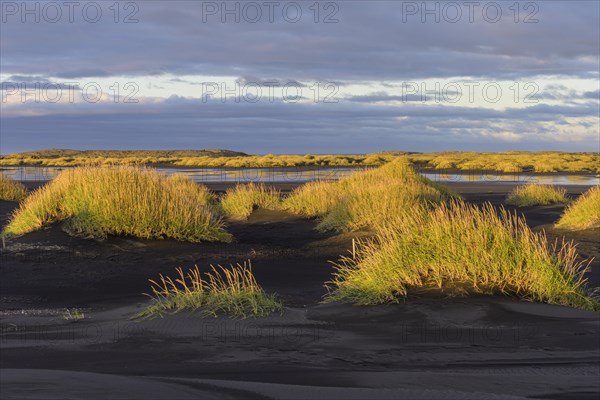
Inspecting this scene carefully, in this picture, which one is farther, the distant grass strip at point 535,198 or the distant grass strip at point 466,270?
the distant grass strip at point 535,198

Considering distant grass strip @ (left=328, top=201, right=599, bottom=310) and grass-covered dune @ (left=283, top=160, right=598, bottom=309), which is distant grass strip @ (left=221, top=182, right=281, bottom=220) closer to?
grass-covered dune @ (left=283, top=160, right=598, bottom=309)

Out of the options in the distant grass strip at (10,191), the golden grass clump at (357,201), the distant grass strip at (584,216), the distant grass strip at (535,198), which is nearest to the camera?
the golden grass clump at (357,201)

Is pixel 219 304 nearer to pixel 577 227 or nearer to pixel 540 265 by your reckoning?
pixel 540 265

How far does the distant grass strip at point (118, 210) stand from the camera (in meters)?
14.4

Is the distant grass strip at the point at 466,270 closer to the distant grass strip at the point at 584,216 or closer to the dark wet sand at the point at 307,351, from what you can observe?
the dark wet sand at the point at 307,351

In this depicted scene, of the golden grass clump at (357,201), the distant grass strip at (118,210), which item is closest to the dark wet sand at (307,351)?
the distant grass strip at (118,210)

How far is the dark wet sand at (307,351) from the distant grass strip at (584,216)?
9620mm

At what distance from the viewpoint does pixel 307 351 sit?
611 cm

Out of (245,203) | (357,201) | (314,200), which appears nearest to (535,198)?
(314,200)

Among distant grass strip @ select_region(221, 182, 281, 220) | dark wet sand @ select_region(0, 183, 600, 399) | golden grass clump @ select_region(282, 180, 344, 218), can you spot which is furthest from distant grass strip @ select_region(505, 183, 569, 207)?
dark wet sand @ select_region(0, 183, 600, 399)

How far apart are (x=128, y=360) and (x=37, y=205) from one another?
10.2 metres

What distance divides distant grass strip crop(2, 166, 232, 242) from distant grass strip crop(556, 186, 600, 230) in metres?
8.51

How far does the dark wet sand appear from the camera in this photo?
16.1ft

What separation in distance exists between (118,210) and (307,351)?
30.0 feet
